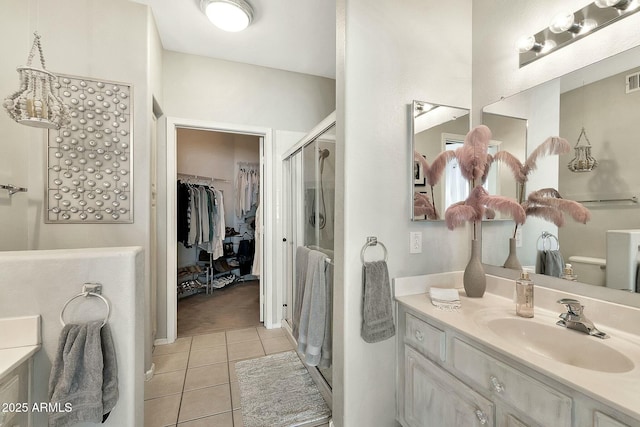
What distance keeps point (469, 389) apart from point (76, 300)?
62.5 inches

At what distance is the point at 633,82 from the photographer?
1019 millimetres

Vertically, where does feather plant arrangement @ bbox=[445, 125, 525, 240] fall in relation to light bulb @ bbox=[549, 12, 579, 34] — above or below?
below

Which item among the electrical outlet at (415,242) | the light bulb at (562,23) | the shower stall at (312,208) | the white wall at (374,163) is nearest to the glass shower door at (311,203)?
the shower stall at (312,208)

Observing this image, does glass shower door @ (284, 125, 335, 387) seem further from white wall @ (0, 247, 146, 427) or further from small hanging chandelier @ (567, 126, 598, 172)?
small hanging chandelier @ (567, 126, 598, 172)

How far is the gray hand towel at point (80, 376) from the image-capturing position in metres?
0.95

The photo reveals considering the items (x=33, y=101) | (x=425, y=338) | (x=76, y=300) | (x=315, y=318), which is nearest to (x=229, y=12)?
(x=33, y=101)

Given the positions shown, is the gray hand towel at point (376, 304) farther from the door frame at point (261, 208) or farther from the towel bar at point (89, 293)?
the door frame at point (261, 208)

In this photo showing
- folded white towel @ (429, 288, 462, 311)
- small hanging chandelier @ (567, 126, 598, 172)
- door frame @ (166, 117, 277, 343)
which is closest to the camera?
small hanging chandelier @ (567, 126, 598, 172)

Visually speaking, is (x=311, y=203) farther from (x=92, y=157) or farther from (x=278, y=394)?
(x=92, y=157)

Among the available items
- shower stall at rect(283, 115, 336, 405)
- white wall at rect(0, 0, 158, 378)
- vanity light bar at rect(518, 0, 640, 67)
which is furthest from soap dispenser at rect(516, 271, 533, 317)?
white wall at rect(0, 0, 158, 378)

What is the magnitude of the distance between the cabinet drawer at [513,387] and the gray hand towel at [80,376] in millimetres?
1416

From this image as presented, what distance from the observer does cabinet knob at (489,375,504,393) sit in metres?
0.92

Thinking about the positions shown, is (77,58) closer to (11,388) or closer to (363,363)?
(11,388)

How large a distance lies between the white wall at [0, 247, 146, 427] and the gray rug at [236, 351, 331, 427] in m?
0.86
